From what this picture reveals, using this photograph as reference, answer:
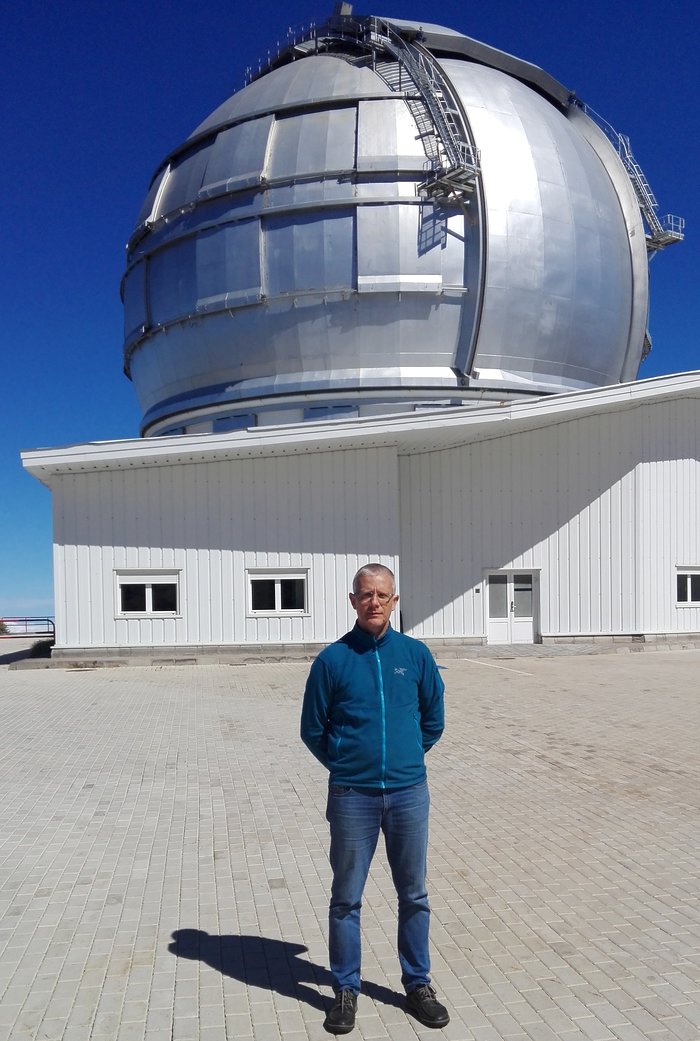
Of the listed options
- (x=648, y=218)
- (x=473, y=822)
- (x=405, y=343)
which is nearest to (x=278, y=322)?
(x=405, y=343)

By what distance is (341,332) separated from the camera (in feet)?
63.6

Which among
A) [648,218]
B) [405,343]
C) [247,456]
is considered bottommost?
[247,456]

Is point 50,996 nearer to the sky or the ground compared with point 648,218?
nearer to the ground

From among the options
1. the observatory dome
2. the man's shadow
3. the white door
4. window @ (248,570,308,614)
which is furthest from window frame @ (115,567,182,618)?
the man's shadow

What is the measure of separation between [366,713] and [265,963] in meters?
1.49

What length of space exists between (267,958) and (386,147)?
1950 cm

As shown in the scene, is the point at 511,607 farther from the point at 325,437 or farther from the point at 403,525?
the point at 325,437

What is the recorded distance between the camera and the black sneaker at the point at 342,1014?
3287 mm

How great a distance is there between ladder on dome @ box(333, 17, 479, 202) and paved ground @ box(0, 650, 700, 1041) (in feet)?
46.6

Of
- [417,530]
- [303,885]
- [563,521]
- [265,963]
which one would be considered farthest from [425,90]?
[265,963]

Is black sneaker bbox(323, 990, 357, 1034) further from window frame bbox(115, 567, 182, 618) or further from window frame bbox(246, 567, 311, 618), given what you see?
window frame bbox(115, 567, 182, 618)

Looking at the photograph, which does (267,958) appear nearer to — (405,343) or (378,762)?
(378,762)

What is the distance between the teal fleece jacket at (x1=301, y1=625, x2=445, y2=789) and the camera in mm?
3408

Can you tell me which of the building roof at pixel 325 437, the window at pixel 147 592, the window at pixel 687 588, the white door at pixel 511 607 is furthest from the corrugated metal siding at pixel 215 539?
the window at pixel 687 588
